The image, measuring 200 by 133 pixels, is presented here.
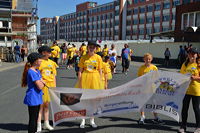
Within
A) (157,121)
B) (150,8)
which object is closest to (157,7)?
(150,8)

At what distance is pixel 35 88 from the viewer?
4016mm

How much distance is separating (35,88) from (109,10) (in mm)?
91260

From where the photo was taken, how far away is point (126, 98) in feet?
15.6

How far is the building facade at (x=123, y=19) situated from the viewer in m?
69.2

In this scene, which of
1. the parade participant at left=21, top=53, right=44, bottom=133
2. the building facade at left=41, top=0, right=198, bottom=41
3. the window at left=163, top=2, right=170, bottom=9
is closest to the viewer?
the parade participant at left=21, top=53, right=44, bottom=133

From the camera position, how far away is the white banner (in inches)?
175

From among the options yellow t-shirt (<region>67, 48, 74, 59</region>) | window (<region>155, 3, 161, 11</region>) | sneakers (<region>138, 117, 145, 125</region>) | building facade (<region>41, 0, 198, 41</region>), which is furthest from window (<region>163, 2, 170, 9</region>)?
sneakers (<region>138, 117, 145, 125</region>)

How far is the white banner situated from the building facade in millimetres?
59854

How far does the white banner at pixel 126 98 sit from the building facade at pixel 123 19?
196ft

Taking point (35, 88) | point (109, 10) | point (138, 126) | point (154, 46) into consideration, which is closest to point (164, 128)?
point (138, 126)

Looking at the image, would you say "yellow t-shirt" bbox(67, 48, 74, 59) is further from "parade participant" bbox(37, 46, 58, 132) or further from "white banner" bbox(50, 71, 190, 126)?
"white banner" bbox(50, 71, 190, 126)

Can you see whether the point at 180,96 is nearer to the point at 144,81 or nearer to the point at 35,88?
the point at 144,81

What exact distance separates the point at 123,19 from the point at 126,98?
82501 mm

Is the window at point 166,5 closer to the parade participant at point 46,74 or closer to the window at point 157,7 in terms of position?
the window at point 157,7
